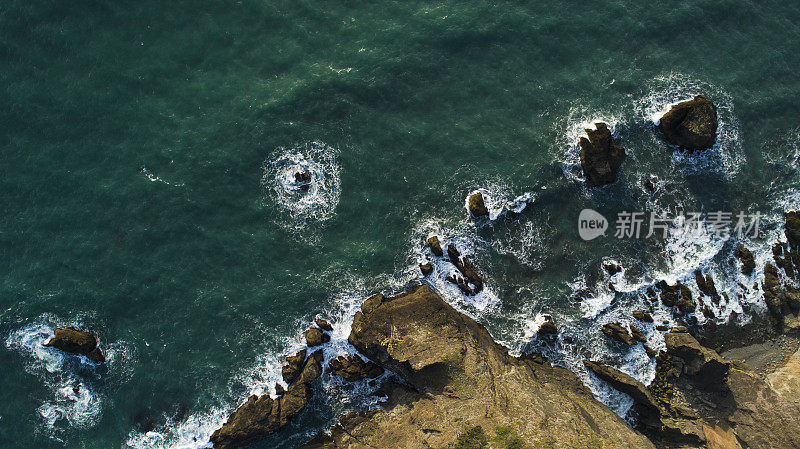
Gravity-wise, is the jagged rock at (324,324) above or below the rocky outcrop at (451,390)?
below

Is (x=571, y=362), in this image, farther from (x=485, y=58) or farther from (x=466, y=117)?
(x=485, y=58)

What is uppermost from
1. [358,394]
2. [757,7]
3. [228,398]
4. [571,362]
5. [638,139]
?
[757,7]

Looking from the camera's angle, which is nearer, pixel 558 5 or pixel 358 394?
pixel 358 394

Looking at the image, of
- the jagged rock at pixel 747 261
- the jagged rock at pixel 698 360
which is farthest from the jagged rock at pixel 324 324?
the jagged rock at pixel 747 261

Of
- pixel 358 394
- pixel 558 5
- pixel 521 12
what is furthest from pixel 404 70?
pixel 358 394

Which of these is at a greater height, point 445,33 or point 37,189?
point 445,33

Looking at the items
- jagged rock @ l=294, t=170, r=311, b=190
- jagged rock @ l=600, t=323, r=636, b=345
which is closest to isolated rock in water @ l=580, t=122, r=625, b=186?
jagged rock @ l=600, t=323, r=636, b=345

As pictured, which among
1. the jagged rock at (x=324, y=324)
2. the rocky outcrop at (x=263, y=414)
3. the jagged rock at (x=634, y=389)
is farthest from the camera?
the jagged rock at (x=324, y=324)

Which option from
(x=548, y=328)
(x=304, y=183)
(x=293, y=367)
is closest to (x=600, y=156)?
(x=548, y=328)

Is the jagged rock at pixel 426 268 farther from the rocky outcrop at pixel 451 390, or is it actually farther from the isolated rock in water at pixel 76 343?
the isolated rock in water at pixel 76 343
